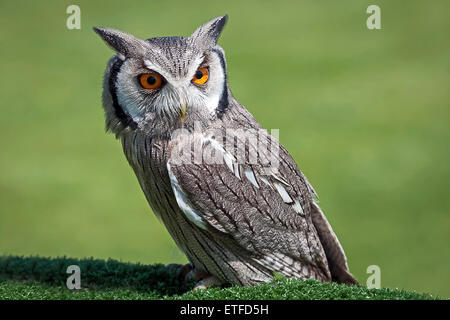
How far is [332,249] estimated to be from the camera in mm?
2582

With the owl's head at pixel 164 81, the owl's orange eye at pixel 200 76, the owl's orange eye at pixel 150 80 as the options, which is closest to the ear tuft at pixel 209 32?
the owl's head at pixel 164 81

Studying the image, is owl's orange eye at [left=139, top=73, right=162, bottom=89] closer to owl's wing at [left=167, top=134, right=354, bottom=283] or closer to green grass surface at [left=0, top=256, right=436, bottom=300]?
owl's wing at [left=167, top=134, right=354, bottom=283]

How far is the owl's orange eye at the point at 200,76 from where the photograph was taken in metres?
2.17

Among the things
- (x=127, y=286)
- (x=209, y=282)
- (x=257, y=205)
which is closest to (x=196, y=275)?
(x=209, y=282)

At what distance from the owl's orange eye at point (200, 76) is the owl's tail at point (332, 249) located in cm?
78

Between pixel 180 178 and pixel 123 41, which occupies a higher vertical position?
pixel 123 41

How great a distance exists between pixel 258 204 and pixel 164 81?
0.63 meters

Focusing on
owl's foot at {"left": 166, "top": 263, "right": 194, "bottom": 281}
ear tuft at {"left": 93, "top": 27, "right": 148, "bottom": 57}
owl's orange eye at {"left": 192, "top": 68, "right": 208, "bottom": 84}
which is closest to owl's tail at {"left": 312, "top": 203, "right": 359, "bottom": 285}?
owl's foot at {"left": 166, "top": 263, "right": 194, "bottom": 281}

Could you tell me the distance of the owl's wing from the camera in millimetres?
2229

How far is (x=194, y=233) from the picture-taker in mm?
2342

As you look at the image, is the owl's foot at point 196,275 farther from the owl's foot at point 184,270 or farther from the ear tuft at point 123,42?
the ear tuft at point 123,42
